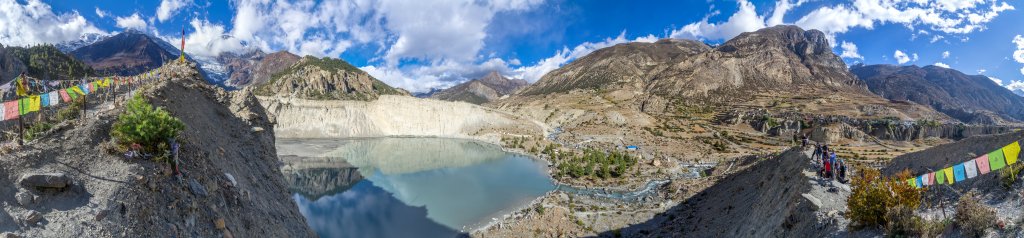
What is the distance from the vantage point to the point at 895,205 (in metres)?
9.80

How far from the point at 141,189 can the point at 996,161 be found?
18559 mm

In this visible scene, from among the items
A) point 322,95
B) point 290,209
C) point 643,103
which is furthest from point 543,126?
point 290,209

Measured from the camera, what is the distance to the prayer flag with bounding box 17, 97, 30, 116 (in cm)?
1041

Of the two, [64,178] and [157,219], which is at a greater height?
[64,178]

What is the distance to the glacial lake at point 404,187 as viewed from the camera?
29.6 metres

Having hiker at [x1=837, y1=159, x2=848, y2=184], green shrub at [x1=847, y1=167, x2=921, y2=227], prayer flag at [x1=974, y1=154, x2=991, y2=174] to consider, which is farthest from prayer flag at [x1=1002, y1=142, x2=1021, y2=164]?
hiker at [x1=837, y1=159, x2=848, y2=184]

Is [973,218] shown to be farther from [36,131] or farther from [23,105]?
[23,105]

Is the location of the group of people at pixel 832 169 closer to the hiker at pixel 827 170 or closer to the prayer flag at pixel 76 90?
the hiker at pixel 827 170

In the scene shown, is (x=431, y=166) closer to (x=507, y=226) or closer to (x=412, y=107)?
(x=507, y=226)

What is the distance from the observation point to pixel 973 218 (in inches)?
316

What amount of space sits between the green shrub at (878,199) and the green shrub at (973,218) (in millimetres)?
817

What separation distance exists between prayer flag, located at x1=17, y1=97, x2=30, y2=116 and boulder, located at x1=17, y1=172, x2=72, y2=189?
324 centimetres

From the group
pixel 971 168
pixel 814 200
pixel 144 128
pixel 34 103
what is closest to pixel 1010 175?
pixel 971 168

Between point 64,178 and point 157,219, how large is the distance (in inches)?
70.9
